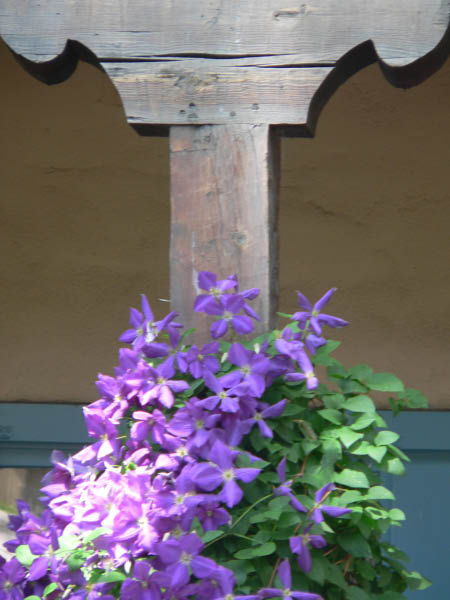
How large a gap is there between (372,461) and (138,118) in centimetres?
79

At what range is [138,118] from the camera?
196 centimetres

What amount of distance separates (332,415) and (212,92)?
2.14ft

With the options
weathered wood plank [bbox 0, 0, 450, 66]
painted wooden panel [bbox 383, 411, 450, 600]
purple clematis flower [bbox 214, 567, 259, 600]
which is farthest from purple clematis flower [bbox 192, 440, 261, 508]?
painted wooden panel [bbox 383, 411, 450, 600]

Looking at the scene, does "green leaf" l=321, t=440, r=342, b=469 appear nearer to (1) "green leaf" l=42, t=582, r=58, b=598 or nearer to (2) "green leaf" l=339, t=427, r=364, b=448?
(2) "green leaf" l=339, t=427, r=364, b=448

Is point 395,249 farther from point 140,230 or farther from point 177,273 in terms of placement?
point 177,273

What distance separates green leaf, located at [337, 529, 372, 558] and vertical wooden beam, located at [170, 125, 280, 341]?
1.34 feet

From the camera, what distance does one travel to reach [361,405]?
1815 mm

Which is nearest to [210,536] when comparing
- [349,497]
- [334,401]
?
[349,497]

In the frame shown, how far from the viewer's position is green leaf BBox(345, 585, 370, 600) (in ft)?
5.66

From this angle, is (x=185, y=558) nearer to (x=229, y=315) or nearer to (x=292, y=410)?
(x=292, y=410)

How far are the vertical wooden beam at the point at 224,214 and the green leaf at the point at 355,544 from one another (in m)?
0.41

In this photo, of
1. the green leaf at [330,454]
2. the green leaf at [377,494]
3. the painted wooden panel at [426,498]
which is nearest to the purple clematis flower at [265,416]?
the green leaf at [330,454]

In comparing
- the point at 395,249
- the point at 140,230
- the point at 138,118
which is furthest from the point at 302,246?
the point at 138,118

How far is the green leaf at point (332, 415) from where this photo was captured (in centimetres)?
179
